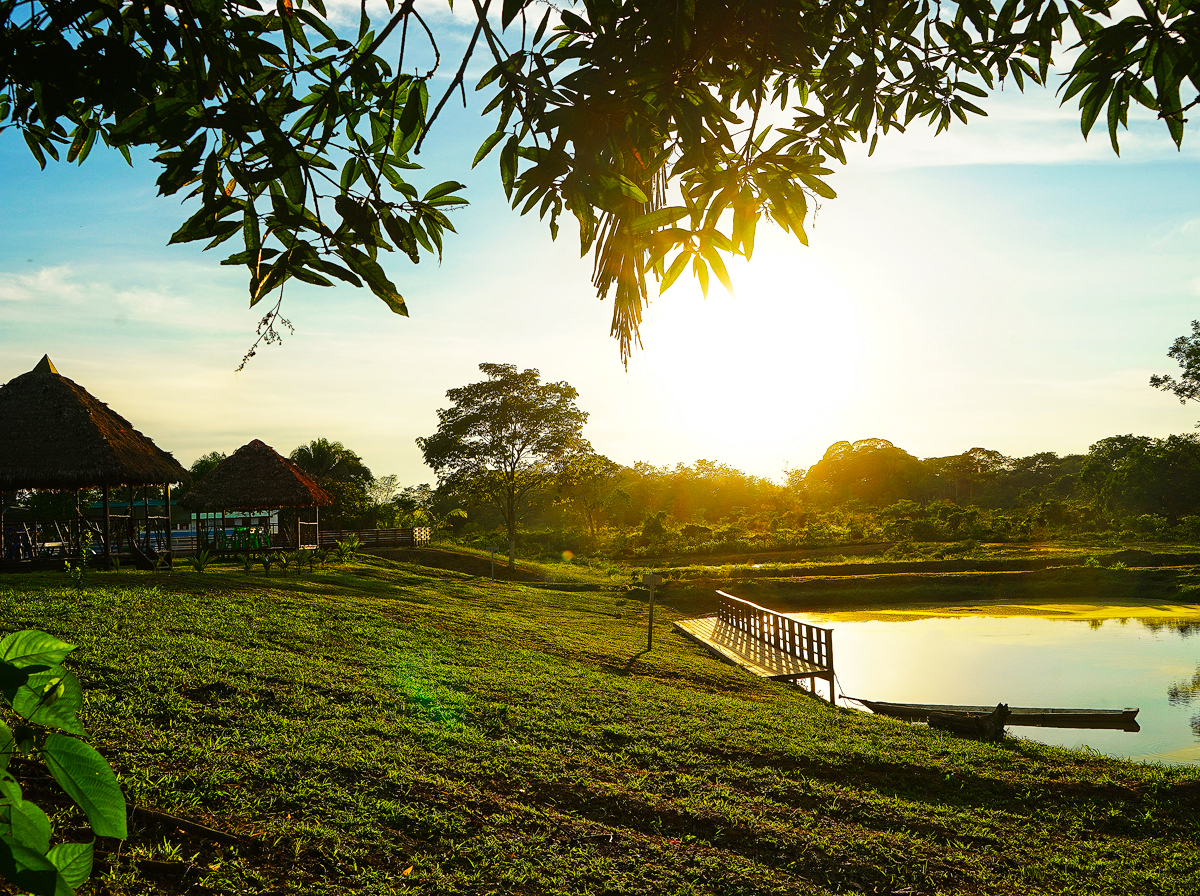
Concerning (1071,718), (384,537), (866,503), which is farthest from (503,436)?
(866,503)

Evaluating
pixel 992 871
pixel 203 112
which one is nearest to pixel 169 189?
pixel 203 112

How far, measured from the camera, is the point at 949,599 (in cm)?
2548

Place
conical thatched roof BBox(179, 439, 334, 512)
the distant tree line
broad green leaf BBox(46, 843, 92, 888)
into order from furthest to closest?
the distant tree line → conical thatched roof BBox(179, 439, 334, 512) → broad green leaf BBox(46, 843, 92, 888)

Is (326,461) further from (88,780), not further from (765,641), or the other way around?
(88,780)

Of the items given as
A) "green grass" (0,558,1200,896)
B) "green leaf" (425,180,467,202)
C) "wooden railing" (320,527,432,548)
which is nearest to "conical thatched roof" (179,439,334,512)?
"wooden railing" (320,527,432,548)

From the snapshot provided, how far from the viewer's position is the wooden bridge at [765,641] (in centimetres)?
1234

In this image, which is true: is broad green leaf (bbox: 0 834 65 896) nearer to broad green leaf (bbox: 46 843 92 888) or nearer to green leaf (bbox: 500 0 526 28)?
broad green leaf (bbox: 46 843 92 888)

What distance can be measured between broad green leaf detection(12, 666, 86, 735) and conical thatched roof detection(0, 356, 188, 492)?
1628 cm

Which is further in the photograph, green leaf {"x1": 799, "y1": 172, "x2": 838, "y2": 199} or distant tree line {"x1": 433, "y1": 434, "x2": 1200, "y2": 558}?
distant tree line {"x1": 433, "y1": 434, "x2": 1200, "y2": 558}

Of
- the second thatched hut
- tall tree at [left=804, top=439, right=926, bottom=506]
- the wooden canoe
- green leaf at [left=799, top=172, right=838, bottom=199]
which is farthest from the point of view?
tall tree at [left=804, top=439, right=926, bottom=506]

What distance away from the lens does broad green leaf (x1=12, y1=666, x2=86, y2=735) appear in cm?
93

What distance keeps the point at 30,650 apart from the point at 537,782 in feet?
15.1

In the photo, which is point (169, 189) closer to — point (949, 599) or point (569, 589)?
point (569, 589)

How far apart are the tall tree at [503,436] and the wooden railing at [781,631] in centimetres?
1163
